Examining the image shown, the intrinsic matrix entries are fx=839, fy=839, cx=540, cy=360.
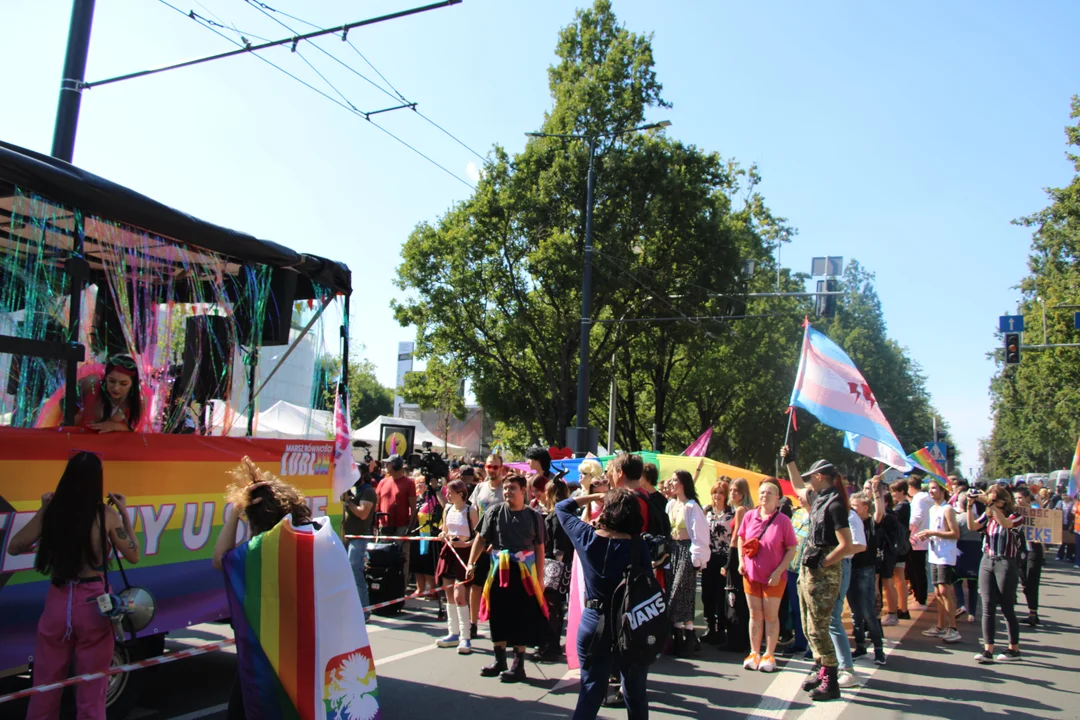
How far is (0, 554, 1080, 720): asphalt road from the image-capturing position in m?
6.36

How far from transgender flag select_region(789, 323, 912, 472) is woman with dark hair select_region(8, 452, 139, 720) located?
7.00 meters

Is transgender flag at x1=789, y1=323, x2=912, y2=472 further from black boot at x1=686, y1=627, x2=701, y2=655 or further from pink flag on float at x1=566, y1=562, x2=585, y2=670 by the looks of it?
→ pink flag on float at x1=566, y1=562, x2=585, y2=670

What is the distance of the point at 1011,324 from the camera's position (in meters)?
24.5

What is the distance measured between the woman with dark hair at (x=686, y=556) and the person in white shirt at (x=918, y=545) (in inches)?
171

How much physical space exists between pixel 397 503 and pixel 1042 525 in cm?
828

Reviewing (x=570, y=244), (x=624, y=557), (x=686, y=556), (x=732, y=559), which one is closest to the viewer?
(x=624, y=557)

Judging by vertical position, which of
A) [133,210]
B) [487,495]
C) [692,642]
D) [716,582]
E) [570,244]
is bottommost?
[692,642]

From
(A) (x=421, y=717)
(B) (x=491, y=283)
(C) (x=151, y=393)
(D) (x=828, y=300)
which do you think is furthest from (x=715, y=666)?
(B) (x=491, y=283)

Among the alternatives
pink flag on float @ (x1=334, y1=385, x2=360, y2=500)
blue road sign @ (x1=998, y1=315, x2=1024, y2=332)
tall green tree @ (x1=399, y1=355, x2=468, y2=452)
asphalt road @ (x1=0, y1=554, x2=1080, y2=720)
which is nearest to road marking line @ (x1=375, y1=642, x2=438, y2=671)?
asphalt road @ (x1=0, y1=554, x2=1080, y2=720)

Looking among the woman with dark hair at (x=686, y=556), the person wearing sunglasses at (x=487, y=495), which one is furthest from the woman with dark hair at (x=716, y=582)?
the person wearing sunglasses at (x=487, y=495)

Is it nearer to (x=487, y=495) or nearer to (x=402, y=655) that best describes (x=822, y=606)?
(x=487, y=495)

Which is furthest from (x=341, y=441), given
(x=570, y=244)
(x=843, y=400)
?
(x=570, y=244)

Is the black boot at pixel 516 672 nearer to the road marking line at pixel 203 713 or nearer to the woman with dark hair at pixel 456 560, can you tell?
the woman with dark hair at pixel 456 560

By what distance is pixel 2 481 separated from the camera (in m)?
4.57
